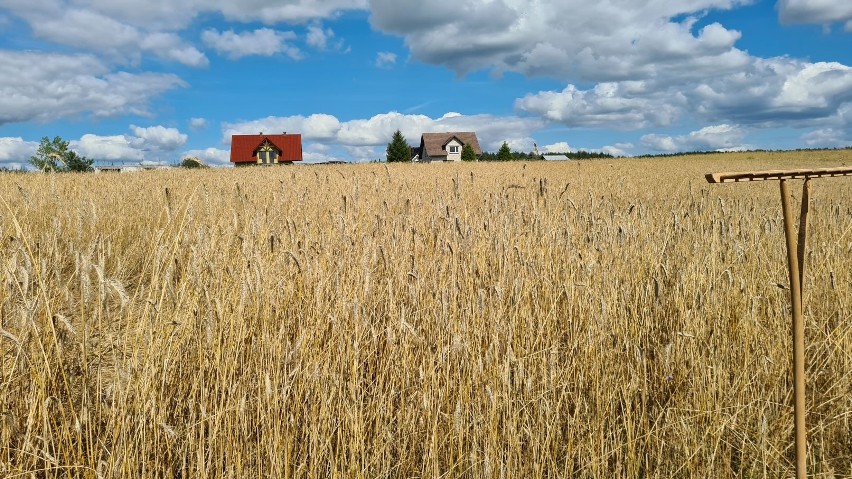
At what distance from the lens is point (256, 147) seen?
57.9 m

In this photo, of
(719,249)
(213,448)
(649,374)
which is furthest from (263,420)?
(719,249)

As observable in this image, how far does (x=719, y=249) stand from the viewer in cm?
448

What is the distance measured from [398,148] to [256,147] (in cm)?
1582

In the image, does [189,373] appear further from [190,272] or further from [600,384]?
[600,384]

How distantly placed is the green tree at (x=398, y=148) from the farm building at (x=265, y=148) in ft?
33.9

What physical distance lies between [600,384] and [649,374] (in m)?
0.40

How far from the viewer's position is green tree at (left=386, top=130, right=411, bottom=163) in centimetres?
6047

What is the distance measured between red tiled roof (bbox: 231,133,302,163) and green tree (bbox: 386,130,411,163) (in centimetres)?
1034

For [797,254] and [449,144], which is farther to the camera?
[449,144]

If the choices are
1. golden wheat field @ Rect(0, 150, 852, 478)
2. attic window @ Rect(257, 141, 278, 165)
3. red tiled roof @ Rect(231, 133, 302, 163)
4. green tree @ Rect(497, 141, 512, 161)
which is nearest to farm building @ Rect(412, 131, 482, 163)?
green tree @ Rect(497, 141, 512, 161)

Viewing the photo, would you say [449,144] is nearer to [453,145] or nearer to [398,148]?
[453,145]

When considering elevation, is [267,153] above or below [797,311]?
above

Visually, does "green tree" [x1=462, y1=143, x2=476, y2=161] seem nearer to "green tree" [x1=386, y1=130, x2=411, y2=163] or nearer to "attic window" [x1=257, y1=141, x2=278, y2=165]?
"green tree" [x1=386, y1=130, x2=411, y2=163]

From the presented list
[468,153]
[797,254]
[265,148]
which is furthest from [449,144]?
[797,254]
